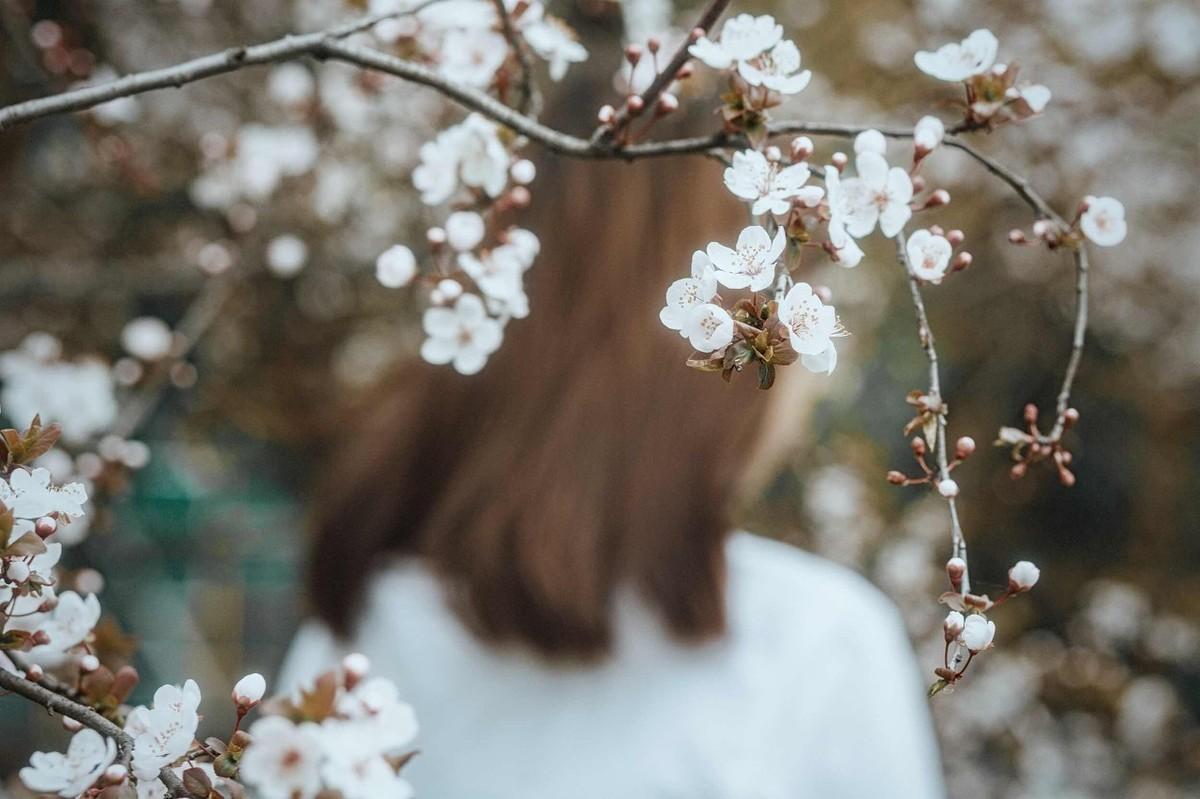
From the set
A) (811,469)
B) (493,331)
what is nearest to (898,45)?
(811,469)

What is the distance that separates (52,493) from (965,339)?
93.1 inches

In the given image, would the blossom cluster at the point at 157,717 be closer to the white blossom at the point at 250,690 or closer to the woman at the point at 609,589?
the white blossom at the point at 250,690

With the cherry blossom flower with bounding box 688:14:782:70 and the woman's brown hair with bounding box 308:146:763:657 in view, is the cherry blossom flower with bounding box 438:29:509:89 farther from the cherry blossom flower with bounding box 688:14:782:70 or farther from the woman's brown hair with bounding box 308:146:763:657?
the woman's brown hair with bounding box 308:146:763:657

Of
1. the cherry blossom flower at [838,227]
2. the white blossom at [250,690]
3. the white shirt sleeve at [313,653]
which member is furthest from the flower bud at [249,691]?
the white shirt sleeve at [313,653]

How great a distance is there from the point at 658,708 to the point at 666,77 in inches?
36.7

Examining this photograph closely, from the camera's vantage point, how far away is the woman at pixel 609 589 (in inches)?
49.2

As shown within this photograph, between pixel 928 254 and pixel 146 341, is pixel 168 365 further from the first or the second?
pixel 928 254

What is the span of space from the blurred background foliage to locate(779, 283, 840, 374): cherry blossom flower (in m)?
0.87

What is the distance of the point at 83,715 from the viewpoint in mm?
477

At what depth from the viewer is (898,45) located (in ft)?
7.40

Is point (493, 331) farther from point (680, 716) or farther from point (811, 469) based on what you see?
point (811, 469)

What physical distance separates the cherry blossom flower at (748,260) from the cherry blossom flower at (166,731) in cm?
35

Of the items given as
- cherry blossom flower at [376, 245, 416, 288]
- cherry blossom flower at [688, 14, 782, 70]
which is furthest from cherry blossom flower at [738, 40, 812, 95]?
cherry blossom flower at [376, 245, 416, 288]

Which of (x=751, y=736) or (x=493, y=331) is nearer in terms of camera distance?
(x=493, y=331)
